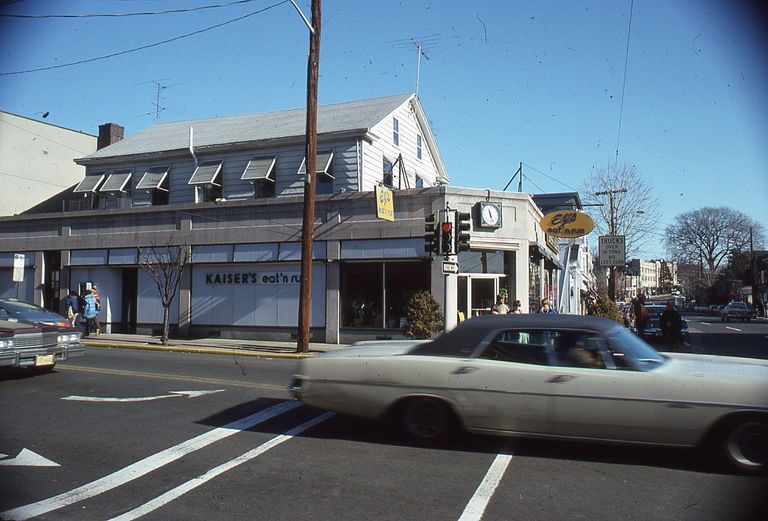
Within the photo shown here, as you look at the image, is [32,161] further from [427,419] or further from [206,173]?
[427,419]

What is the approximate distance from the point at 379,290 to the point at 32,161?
22.0 meters

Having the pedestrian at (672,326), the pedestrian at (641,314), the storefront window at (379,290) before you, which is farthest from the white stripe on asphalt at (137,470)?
the pedestrian at (641,314)

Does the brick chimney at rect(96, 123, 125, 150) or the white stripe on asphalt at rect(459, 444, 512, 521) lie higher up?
the brick chimney at rect(96, 123, 125, 150)

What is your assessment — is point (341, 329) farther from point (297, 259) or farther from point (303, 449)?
point (303, 449)

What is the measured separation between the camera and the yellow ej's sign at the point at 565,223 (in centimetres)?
2039

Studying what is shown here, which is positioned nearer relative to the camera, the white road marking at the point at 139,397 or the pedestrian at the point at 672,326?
the white road marking at the point at 139,397

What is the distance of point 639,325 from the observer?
1866 cm

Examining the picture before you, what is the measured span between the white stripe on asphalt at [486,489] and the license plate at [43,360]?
8600 millimetres

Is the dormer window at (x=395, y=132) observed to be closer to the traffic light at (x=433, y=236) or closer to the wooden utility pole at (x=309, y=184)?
the wooden utility pole at (x=309, y=184)

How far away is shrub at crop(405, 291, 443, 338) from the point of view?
58.2 ft

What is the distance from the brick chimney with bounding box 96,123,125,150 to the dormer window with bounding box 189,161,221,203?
10431 millimetres

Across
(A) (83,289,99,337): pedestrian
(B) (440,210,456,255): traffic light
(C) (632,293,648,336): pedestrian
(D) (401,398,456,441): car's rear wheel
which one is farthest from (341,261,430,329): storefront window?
(D) (401,398,456,441): car's rear wheel

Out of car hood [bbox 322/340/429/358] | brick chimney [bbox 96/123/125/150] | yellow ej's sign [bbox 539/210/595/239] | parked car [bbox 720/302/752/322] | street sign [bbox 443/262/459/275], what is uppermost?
brick chimney [bbox 96/123/125/150]

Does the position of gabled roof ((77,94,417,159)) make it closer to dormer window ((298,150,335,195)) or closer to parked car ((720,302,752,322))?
dormer window ((298,150,335,195))
